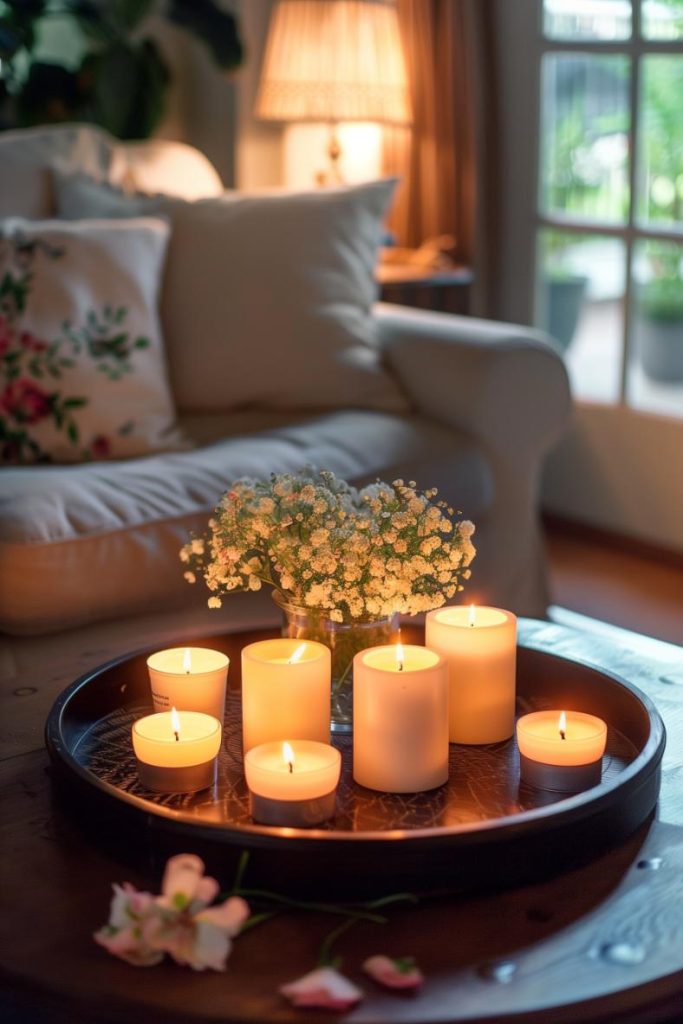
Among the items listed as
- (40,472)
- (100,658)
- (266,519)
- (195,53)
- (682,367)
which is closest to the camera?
(266,519)

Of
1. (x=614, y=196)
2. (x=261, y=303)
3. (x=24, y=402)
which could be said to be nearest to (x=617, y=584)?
(x=614, y=196)

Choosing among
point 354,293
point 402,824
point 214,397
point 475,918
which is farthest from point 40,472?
point 475,918

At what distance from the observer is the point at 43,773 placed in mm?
1201

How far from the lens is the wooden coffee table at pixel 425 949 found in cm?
85

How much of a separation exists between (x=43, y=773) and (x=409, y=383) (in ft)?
4.65

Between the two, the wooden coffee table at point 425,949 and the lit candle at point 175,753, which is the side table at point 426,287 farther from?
the wooden coffee table at point 425,949

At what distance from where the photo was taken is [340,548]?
120 centimetres

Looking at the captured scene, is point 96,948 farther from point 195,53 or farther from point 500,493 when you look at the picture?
point 195,53

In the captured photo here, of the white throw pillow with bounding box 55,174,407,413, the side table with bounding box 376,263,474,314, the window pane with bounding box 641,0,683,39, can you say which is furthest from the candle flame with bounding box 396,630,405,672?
the window pane with bounding box 641,0,683,39

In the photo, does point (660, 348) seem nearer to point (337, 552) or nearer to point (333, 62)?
point (333, 62)

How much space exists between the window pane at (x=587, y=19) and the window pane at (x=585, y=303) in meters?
0.45

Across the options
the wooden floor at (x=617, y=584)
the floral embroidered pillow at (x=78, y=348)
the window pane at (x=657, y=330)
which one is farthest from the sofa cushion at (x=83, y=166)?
the wooden floor at (x=617, y=584)

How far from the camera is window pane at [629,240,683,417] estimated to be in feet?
9.77

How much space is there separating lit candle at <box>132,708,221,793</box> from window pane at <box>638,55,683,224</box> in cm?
212
